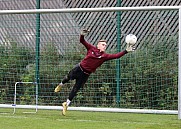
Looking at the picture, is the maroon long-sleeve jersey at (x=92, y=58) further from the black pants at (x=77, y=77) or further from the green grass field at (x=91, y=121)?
the green grass field at (x=91, y=121)

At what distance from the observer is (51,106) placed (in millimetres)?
12195

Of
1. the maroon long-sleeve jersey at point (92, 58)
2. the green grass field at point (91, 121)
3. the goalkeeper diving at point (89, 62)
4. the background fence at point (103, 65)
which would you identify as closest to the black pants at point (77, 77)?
the goalkeeper diving at point (89, 62)

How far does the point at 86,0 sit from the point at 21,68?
9.26 feet

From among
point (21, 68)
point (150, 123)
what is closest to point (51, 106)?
point (21, 68)

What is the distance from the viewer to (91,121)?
9.63 meters

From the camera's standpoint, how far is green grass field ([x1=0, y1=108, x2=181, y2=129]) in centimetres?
874

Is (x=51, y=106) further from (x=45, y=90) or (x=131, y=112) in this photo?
(x=131, y=112)

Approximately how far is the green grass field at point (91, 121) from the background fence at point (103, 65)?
37.1 inches

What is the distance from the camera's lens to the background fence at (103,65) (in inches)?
471

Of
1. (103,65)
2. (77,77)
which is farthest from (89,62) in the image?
(103,65)

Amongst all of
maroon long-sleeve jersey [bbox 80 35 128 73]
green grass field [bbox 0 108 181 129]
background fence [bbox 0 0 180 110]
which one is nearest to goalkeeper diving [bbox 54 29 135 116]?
maroon long-sleeve jersey [bbox 80 35 128 73]

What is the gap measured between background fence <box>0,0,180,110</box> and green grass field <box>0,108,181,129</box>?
941mm

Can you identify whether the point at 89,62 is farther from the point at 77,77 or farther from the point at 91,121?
the point at 91,121

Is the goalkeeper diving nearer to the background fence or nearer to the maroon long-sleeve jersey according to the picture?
the maroon long-sleeve jersey
